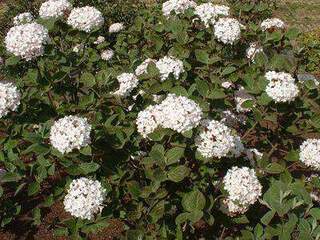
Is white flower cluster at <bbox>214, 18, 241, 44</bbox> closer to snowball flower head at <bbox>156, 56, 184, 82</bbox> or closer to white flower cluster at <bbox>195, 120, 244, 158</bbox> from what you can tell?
snowball flower head at <bbox>156, 56, 184, 82</bbox>

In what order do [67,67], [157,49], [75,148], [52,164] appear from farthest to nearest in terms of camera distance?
[157,49] < [67,67] < [52,164] < [75,148]

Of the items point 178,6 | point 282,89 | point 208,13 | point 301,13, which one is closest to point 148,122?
point 282,89

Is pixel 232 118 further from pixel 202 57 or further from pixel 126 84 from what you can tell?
pixel 126 84

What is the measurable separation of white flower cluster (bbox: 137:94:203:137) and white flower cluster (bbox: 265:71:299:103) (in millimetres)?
650

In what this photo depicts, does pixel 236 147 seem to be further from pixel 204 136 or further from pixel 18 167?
pixel 18 167

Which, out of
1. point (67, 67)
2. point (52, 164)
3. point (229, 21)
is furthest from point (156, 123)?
point (229, 21)

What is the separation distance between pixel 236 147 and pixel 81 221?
127cm

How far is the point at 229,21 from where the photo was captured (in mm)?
4324

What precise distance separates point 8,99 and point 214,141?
1.51 m

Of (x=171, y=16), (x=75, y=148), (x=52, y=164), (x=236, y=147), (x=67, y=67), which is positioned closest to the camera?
(x=75, y=148)

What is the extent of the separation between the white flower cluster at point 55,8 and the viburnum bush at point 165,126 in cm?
2

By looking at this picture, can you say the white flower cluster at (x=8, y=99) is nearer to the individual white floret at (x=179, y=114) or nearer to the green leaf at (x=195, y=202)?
the individual white floret at (x=179, y=114)

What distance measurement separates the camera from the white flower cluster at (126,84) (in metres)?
4.04

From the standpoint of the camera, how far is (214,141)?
10.8 ft
